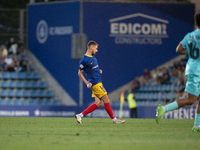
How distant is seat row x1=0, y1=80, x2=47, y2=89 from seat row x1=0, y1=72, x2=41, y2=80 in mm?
262

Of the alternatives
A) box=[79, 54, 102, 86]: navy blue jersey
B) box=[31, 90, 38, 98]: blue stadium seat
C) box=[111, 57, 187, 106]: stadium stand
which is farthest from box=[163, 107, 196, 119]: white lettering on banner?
box=[79, 54, 102, 86]: navy blue jersey

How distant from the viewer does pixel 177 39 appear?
1199 inches

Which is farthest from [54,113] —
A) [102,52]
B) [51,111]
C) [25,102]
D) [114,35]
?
[114,35]

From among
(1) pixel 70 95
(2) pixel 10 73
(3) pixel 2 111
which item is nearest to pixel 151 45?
(1) pixel 70 95

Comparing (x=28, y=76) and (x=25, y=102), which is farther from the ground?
(x=28, y=76)

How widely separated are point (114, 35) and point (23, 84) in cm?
640

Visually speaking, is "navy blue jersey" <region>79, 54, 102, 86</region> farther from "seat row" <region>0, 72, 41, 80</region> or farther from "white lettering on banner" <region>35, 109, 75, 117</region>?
"seat row" <region>0, 72, 41, 80</region>

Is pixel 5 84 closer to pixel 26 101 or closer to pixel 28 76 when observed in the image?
pixel 28 76

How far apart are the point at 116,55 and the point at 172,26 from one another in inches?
170

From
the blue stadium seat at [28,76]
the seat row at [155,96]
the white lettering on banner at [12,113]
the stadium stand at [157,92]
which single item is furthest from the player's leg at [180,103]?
the blue stadium seat at [28,76]

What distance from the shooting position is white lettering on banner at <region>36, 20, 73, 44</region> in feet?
95.3

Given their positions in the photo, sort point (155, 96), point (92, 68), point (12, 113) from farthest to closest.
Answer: point (155, 96), point (12, 113), point (92, 68)

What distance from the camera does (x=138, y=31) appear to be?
97.8 feet

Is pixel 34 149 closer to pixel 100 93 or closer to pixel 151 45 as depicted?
pixel 100 93
